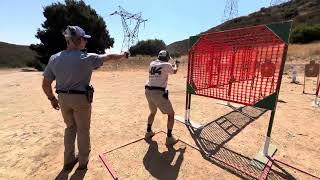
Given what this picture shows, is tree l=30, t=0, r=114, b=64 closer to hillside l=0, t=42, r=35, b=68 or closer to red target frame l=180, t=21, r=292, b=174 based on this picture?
hillside l=0, t=42, r=35, b=68

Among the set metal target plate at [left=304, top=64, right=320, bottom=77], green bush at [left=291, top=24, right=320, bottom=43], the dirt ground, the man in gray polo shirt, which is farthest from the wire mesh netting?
green bush at [left=291, top=24, right=320, bottom=43]

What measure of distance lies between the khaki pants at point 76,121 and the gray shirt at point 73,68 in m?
0.16

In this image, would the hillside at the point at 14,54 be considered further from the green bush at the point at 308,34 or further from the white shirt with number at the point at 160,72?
the white shirt with number at the point at 160,72

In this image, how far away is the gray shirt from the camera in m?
3.37

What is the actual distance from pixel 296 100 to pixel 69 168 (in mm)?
8288

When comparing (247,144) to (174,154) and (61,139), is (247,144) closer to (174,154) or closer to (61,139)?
(174,154)

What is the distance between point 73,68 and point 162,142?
2.39 meters

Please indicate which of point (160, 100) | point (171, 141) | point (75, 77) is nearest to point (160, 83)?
point (160, 100)

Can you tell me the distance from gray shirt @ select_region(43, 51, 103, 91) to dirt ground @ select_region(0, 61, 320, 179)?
1.40 meters

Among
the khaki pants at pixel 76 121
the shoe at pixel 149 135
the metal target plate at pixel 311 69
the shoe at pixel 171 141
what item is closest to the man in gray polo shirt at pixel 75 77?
the khaki pants at pixel 76 121

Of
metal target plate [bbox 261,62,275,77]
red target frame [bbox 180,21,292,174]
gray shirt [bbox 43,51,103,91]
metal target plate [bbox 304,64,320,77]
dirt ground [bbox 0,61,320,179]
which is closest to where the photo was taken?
gray shirt [bbox 43,51,103,91]

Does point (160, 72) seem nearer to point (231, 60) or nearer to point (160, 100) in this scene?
point (160, 100)

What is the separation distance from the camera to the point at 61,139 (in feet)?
16.6

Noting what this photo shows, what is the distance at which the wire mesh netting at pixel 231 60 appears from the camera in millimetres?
4781
